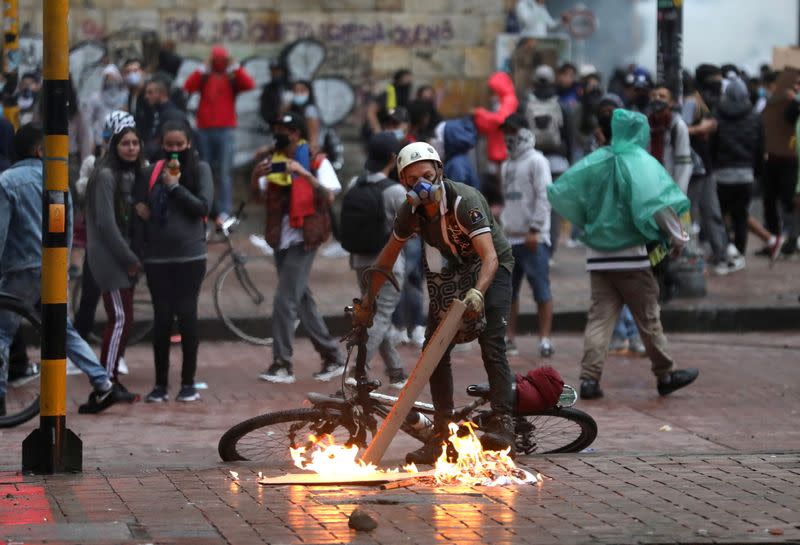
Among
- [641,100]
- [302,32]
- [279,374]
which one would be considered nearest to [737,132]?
[641,100]

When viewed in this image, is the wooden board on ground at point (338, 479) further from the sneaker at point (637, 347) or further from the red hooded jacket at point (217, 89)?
the red hooded jacket at point (217, 89)

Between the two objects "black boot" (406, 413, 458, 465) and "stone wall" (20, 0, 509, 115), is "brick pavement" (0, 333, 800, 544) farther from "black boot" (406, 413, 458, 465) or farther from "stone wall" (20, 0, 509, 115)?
"stone wall" (20, 0, 509, 115)

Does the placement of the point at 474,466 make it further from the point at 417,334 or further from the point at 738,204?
the point at 738,204

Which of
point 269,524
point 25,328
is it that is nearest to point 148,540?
point 269,524

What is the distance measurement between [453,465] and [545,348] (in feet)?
15.1

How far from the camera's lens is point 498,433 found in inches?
316

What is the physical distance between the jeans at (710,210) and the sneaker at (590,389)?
591 cm

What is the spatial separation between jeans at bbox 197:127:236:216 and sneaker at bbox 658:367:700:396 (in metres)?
8.92

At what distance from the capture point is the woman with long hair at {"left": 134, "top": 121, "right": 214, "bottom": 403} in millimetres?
10422

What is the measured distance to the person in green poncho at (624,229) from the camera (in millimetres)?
10297

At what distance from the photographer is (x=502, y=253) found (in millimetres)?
8141

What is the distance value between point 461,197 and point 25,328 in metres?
4.29

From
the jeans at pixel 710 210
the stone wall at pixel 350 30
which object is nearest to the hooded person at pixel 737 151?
the jeans at pixel 710 210

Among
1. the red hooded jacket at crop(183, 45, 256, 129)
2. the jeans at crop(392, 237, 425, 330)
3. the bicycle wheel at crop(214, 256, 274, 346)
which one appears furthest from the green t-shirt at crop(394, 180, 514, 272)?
the red hooded jacket at crop(183, 45, 256, 129)
